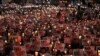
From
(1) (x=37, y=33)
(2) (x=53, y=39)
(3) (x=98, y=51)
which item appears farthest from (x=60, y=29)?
(3) (x=98, y=51)

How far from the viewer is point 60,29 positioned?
17.6 metres

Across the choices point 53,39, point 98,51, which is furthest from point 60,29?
point 98,51

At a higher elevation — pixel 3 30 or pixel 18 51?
pixel 18 51

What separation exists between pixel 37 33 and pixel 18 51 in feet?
14.6

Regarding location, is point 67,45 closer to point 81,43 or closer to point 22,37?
point 81,43

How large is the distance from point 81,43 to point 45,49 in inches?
65.7

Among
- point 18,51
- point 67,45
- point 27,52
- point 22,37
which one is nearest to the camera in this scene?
point 18,51

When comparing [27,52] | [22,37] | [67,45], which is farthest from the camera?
[22,37]

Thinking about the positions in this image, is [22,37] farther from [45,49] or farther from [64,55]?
[64,55]

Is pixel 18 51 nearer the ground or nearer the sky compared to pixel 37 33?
nearer the sky

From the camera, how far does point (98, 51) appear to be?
1223cm

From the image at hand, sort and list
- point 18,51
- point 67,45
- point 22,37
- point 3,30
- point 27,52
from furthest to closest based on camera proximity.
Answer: point 3,30 < point 22,37 < point 67,45 < point 27,52 < point 18,51

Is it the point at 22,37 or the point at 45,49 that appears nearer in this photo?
the point at 45,49

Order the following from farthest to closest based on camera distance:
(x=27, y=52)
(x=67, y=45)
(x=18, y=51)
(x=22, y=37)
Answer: (x=22, y=37) → (x=67, y=45) → (x=27, y=52) → (x=18, y=51)
